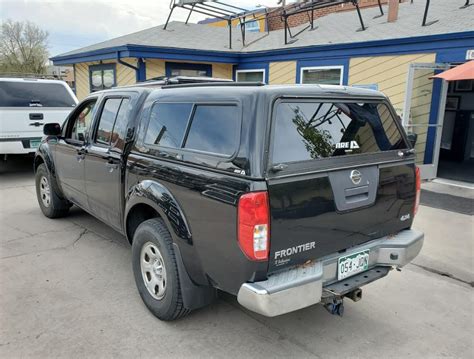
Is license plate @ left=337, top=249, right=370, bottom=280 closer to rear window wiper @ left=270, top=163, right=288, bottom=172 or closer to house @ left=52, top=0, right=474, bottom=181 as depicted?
rear window wiper @ left=270, top=163, right=288, bottom=172

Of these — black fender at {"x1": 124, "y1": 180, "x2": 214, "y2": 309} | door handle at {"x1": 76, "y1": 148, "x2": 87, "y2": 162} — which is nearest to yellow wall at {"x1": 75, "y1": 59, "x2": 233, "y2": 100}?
door handle at {"x1": 76, "y1": 148, "x2": 87, "y2": 162}

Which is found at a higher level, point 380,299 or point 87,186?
point 87,186

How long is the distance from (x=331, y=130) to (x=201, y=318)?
1842mm

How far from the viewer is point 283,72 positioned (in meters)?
11.5

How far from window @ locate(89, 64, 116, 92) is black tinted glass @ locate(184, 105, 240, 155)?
1070 cm

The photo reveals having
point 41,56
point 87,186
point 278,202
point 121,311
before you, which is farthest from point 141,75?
point 41,56

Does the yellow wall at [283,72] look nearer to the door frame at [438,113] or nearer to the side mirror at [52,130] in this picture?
the door frame at [438,113]

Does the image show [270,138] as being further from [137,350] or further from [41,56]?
[41,56]

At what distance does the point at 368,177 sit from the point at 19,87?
7.90 metres

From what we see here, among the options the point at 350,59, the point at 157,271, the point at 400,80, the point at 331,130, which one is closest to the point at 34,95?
the point at 157,271

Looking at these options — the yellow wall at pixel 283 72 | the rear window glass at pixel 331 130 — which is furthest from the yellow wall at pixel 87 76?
the rear window glass at pixel 331 130

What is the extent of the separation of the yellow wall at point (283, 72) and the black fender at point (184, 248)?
895cm

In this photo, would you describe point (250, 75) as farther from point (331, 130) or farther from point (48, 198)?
point (331, 130)

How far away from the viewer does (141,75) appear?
37.3 feet
